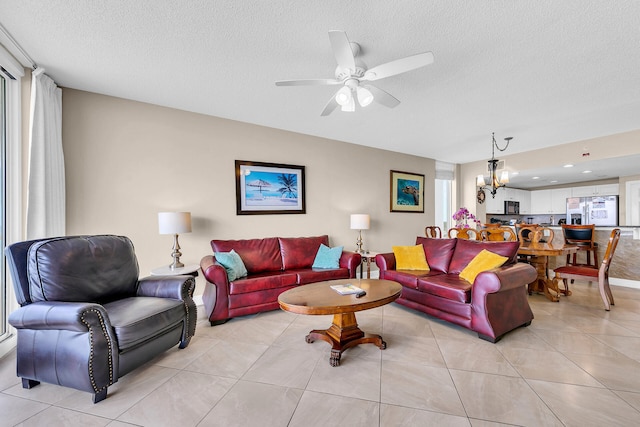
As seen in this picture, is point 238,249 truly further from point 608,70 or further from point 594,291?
point 594,291

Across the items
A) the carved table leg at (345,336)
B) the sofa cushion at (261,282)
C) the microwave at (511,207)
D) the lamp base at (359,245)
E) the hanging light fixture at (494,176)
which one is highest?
the hanging light fixture at (494,176)

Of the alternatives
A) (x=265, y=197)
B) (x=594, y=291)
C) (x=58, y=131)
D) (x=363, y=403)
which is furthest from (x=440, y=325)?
(x=58, y=131)

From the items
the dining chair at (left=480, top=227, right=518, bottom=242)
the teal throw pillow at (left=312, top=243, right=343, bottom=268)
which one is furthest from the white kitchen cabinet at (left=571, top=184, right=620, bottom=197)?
the teal throw pillow at (left=312, top=243, right=343, bottom=268)

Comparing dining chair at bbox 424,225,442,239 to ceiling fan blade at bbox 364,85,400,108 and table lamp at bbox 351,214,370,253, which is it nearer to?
table lamp at bbox 351,214,370,253

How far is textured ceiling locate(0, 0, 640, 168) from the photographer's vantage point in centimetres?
172

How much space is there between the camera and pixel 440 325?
2758mm

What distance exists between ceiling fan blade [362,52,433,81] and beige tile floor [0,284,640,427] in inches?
84.0

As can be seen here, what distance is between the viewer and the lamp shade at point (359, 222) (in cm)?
429

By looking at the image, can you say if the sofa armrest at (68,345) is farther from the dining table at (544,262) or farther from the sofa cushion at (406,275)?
the dining table at (544,262)

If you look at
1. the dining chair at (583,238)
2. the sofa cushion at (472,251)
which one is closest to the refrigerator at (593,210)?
→ the dining chair at (583,238)

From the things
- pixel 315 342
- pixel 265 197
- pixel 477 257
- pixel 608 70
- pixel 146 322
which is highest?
pixel 608 70

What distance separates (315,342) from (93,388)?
5.10 feet

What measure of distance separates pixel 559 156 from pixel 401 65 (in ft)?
15.6

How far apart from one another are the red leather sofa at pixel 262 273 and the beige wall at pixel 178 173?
0.38m
